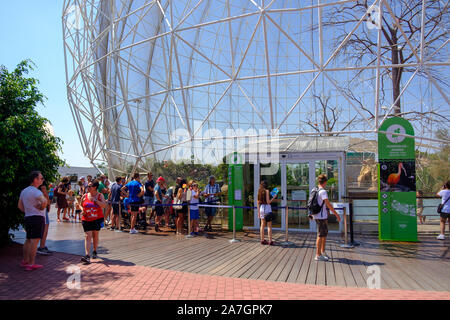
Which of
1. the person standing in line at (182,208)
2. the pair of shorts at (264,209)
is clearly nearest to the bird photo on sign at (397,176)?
the pair of shorts at (264,209)

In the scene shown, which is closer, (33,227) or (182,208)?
(33,227)

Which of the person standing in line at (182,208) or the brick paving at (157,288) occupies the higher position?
the person standing in line at (182,208)

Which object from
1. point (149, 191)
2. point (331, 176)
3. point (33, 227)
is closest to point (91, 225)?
point (33, 227)

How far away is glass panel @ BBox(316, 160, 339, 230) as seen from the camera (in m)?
11.4

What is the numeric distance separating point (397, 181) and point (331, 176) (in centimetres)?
258

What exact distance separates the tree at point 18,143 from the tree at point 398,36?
487 inches

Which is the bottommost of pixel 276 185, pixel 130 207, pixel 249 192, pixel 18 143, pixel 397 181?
pixel 130 207

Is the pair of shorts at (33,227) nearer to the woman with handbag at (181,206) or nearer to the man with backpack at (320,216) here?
the woman with handbag at (181,206)

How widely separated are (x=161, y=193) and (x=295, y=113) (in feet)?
54.6

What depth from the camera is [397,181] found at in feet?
30.2

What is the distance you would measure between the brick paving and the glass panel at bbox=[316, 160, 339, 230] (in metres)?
6.66

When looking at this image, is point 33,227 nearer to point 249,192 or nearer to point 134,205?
point 134,205

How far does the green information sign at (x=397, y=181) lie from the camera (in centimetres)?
910
